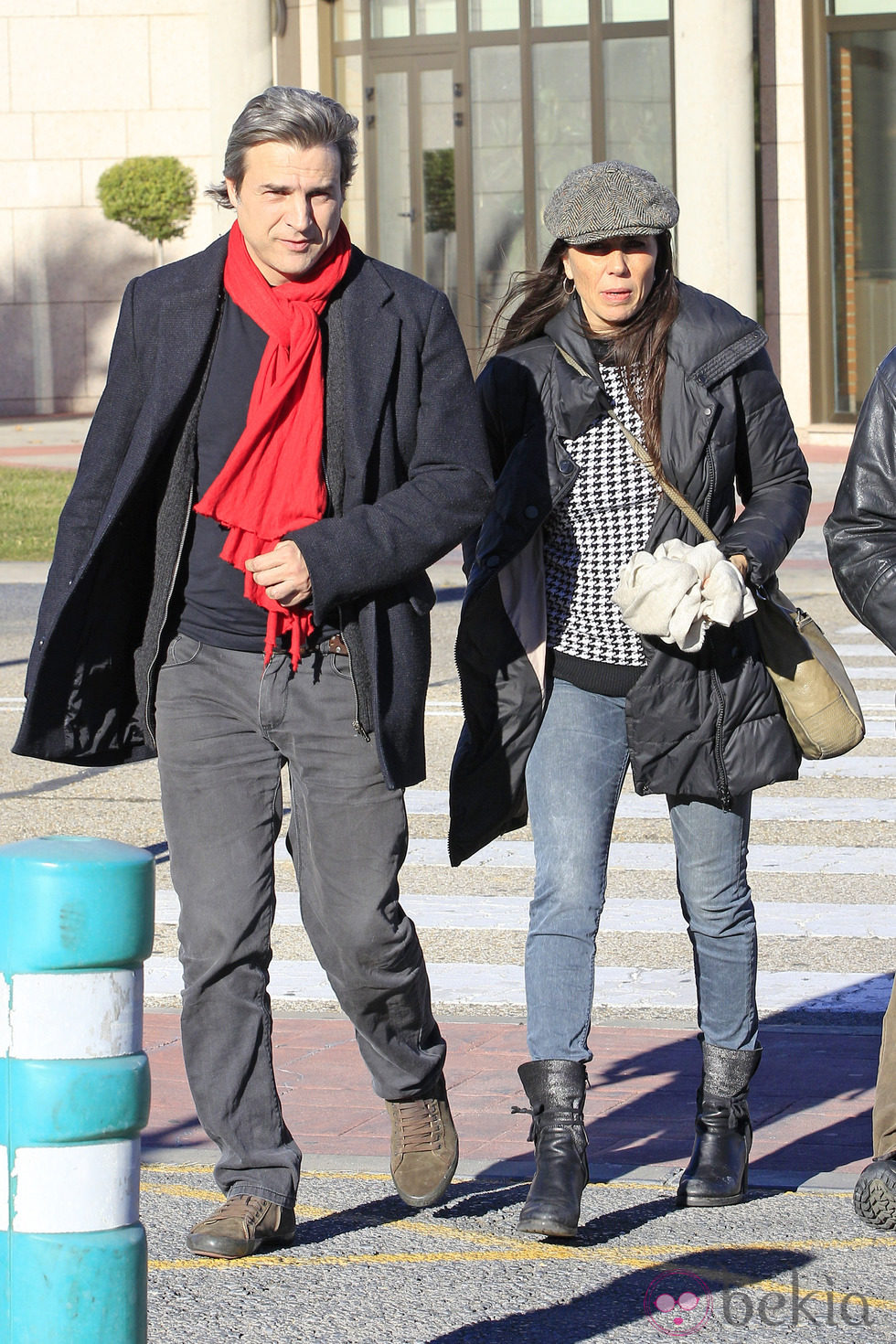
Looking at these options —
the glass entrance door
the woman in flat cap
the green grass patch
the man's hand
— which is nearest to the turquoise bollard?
the man's hand

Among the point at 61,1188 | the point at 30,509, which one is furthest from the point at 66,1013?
the point at 30,509

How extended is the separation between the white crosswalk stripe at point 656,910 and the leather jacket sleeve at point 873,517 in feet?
6.08

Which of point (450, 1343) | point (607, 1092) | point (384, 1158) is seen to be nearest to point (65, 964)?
point (450, 1343)

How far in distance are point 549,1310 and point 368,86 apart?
2330cm

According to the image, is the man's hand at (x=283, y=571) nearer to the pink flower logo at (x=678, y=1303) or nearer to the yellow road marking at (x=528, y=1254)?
the yellow road marking at (x=528, y=1254)

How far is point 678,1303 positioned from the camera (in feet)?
12.1

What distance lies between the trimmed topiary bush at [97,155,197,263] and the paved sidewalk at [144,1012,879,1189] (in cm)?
2255

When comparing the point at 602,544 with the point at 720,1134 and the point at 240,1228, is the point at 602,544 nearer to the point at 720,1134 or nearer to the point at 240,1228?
the point at 720,1134

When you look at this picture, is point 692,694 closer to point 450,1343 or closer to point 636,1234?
point 636,1234

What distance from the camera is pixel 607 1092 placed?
4.97m

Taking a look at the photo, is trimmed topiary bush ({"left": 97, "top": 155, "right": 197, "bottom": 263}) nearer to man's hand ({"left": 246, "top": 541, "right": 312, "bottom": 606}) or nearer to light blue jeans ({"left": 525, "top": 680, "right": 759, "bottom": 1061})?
light blue jeans ({"left": 525, "top": 680, "right": 759, "bottom": 1061})

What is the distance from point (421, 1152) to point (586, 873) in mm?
638

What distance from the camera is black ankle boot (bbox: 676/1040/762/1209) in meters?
4.16

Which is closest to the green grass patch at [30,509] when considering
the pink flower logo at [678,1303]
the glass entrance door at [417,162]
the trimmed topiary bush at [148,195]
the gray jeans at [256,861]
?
the glass entrance door at [417,162]
